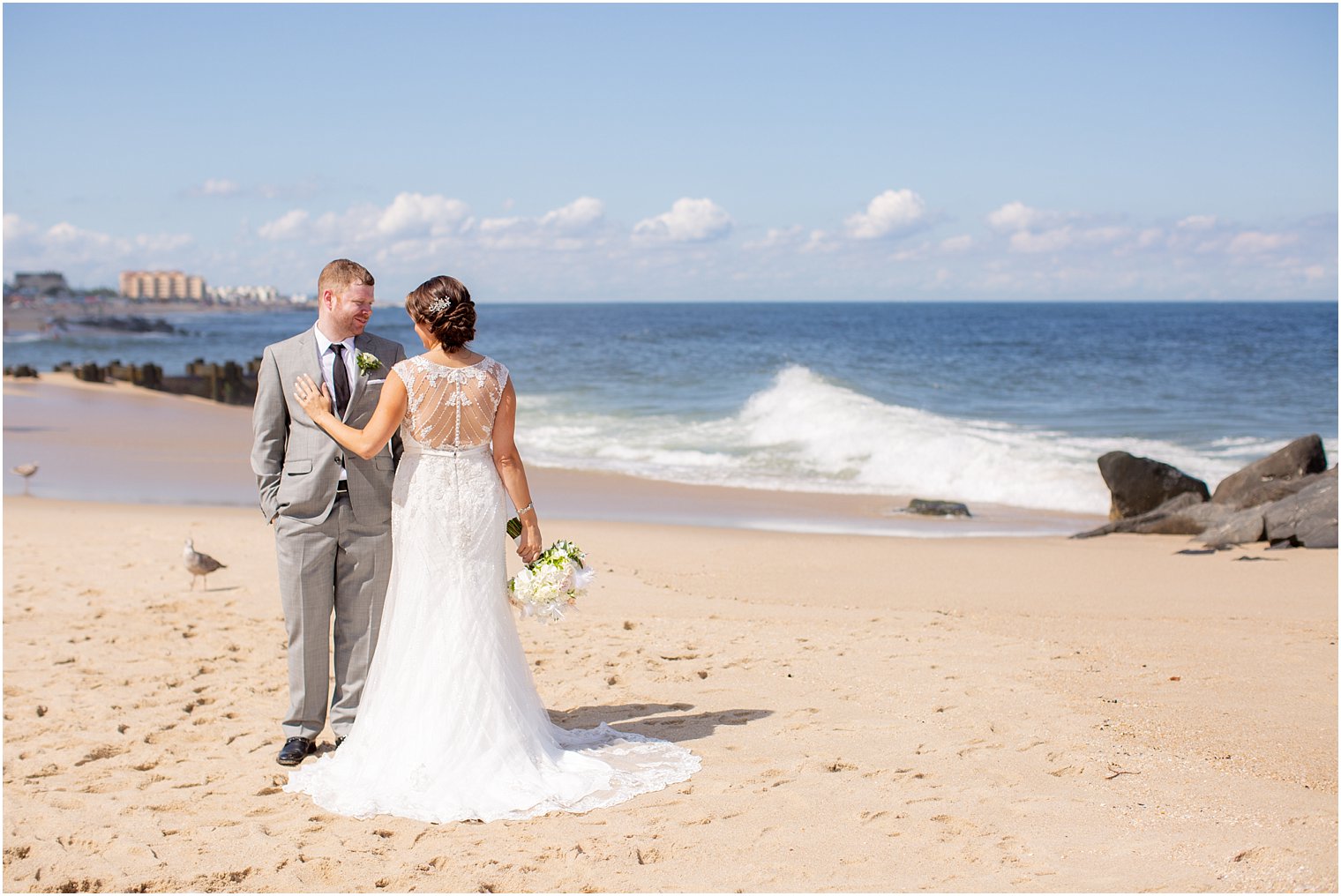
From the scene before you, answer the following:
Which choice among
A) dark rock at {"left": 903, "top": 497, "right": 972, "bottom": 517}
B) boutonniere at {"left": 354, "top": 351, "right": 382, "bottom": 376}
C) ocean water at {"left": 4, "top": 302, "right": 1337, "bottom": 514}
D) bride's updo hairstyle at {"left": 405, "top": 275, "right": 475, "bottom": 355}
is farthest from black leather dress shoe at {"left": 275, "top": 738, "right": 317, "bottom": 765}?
ocean water at {"left": 4, "top": 302, "right": 1337, "bottom": 514}

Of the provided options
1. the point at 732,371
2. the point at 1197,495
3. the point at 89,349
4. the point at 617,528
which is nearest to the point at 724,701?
the point at 617,528

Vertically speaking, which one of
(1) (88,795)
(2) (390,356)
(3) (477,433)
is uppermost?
(2) (390,356)

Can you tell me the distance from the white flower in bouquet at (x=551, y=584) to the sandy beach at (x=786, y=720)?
92 cm

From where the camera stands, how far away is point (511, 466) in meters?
4.91

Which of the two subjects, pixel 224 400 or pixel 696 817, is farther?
pixel 224 400

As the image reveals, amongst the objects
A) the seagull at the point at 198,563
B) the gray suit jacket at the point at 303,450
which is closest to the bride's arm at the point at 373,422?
the gray suit jacket at the point at 303,450

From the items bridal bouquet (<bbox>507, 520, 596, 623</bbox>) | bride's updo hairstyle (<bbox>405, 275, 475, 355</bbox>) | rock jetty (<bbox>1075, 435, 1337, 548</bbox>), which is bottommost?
rock jetty (<bbox>1075, 435, 1337, 548</bbox>)

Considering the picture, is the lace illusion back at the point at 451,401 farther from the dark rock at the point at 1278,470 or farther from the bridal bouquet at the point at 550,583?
the dark rock at the point at 1278,470

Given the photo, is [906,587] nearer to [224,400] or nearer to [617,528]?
[617,528]

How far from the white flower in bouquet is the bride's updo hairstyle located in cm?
103

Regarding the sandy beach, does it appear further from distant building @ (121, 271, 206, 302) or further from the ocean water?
distant building @ (121, 271, 206, 302)

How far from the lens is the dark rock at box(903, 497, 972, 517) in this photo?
14.0 m

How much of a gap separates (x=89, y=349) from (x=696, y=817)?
183ft

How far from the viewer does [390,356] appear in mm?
5117
